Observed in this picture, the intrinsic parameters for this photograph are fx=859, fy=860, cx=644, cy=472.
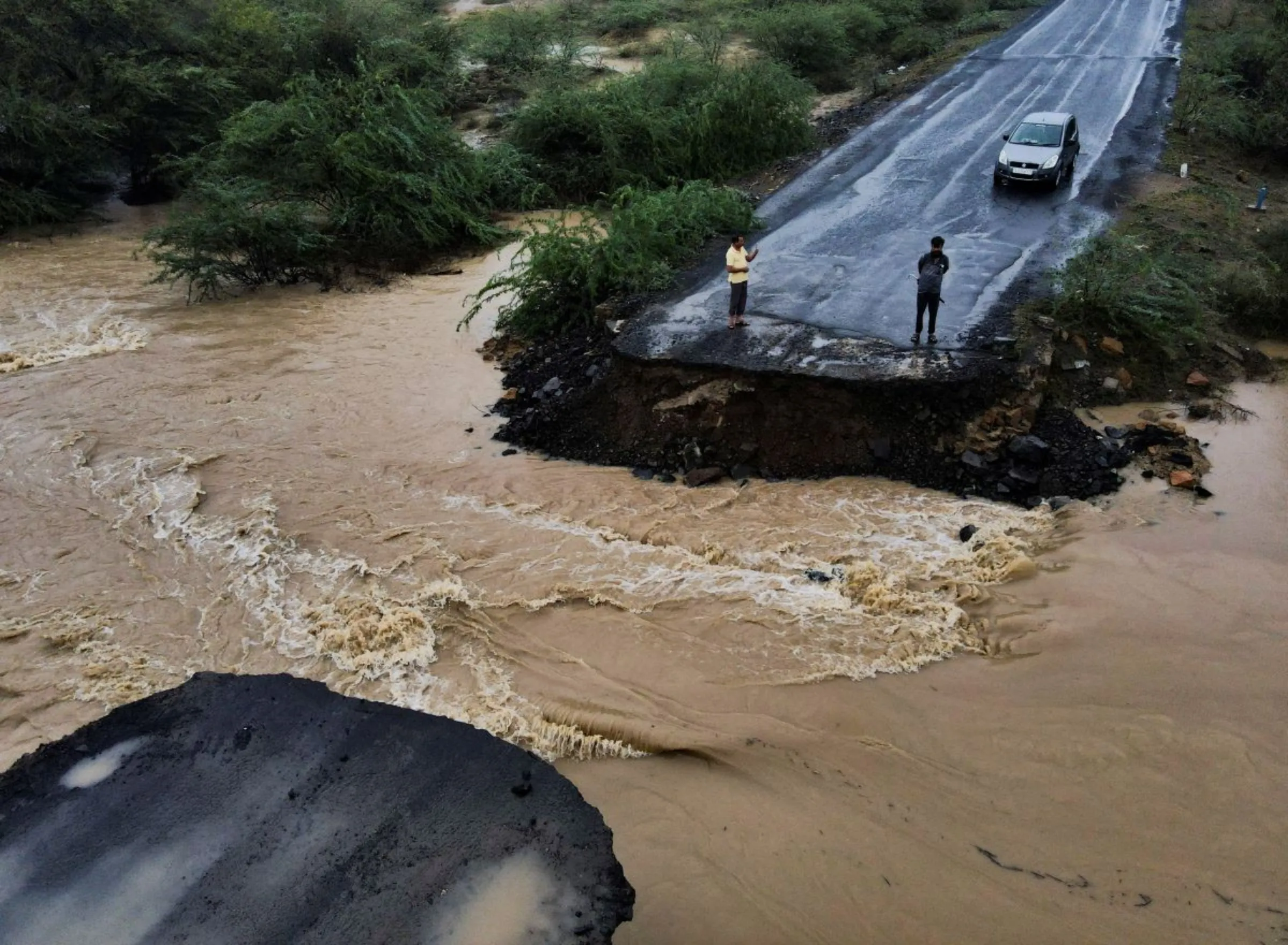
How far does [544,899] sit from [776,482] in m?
6.32

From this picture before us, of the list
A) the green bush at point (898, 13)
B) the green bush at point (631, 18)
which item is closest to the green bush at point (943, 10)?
the green bush at point (898, 13)

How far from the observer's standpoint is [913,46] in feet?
94.7

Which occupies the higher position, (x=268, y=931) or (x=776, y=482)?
(x=268, y=931)

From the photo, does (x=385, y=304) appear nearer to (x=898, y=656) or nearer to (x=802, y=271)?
(x=802, y=271)

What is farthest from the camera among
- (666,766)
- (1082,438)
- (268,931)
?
(1082,438)

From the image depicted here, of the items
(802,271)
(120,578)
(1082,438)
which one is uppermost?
(802,271)

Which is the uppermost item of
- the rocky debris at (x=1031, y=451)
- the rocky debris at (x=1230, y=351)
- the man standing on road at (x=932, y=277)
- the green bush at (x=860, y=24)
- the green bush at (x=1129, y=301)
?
the green bush at (x=860, y=24)

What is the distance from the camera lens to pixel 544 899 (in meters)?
4.55

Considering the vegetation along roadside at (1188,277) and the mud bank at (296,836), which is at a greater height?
the vegetation along roadside at (1188,277)

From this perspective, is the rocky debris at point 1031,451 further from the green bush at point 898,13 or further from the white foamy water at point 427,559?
the green bush at point 898,13

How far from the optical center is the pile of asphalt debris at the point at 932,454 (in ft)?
31.2

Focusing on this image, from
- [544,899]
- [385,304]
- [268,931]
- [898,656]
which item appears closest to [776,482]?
[898,656]

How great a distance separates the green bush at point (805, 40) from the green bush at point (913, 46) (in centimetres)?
282

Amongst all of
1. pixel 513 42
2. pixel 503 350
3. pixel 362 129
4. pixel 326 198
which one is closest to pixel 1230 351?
pixel 503 350
